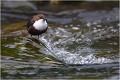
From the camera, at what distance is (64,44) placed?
6.89 metres

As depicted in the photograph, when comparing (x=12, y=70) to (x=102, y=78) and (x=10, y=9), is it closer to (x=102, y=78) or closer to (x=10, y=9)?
(x=102, y=78)

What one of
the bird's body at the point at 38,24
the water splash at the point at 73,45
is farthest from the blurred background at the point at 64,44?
the bird's body at the point at 38,24

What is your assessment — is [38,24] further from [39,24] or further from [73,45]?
[73,45]

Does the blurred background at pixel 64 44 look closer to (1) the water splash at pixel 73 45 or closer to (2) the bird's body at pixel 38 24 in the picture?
(1) the water splash at pixel 73 45

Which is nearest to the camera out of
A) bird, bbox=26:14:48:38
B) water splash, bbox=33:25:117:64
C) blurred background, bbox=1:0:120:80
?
blurred background, bbox=1:0:120:80

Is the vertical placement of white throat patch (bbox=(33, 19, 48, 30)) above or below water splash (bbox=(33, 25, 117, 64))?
above

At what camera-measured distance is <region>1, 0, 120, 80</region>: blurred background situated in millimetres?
5219

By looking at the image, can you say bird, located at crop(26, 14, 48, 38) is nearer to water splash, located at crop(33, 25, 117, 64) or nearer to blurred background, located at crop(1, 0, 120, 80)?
blurred background, located at crop(1, 0, 120, 80)

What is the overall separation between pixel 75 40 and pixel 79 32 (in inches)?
32.2

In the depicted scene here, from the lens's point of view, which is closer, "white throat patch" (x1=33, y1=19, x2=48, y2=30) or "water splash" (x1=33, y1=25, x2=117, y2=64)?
"water splash" (x1=33, y1=25, x2=117, y2=64)

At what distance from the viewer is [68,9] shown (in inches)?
422

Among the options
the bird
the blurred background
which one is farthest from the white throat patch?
the blurred background

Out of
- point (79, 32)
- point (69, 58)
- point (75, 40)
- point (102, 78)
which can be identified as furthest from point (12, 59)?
point (79, 32)

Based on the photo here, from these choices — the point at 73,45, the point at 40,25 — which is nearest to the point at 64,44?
the point at 73,45
